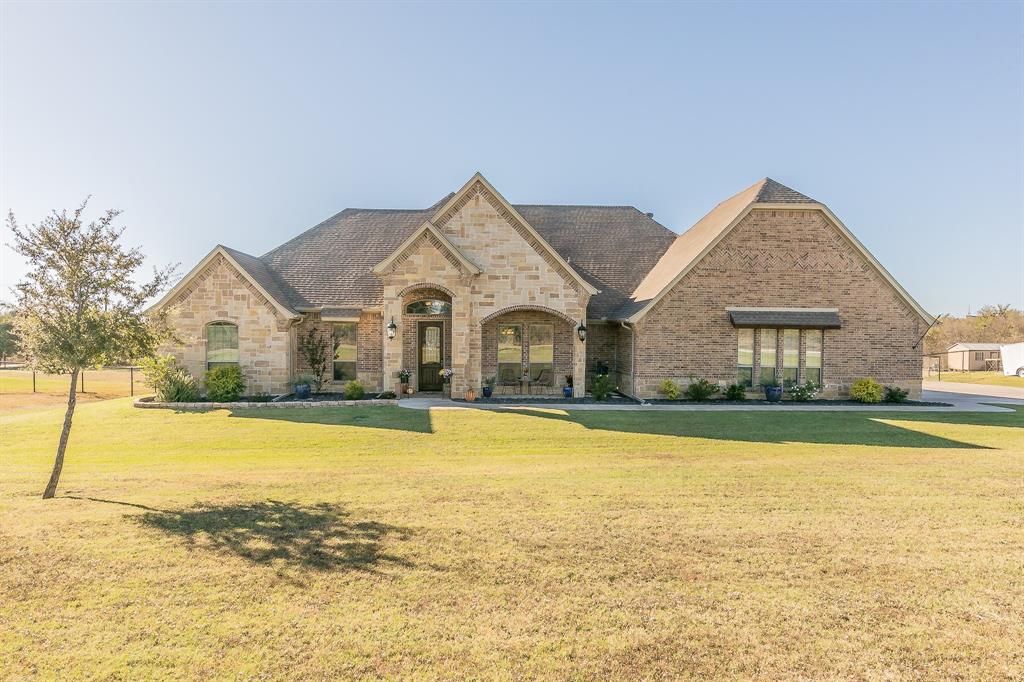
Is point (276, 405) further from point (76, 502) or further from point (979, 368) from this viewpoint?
point (979, 368)

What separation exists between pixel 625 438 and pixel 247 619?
9.15 meters

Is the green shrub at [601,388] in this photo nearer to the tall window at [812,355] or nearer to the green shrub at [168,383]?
the tall window at [812,355]

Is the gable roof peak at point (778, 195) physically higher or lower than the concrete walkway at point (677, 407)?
higher

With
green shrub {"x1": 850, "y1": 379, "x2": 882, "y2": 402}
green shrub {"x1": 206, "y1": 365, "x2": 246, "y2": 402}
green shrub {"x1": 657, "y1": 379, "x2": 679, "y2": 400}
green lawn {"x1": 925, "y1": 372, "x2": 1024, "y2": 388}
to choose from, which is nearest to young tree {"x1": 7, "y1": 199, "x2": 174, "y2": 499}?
green shrub {"x1": 206, "y1": 365, "x2": 246, "y2": 402}

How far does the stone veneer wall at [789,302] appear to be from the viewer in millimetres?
18391

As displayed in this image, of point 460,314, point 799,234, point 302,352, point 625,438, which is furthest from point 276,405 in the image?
point 799,234

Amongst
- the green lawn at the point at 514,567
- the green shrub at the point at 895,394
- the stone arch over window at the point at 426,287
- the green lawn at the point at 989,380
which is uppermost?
the stone arch over window at the point at 426,287

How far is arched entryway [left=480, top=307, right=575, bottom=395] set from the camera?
19.4 metres

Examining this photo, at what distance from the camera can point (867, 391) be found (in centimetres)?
1803

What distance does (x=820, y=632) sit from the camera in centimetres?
391

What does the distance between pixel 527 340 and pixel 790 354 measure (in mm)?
9857

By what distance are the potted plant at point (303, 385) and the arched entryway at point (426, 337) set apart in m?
3.53

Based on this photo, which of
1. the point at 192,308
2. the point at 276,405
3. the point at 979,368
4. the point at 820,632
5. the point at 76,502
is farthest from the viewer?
the point at 979,368

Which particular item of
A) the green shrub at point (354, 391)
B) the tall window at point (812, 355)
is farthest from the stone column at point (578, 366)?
the tall window at point (812, 355)
